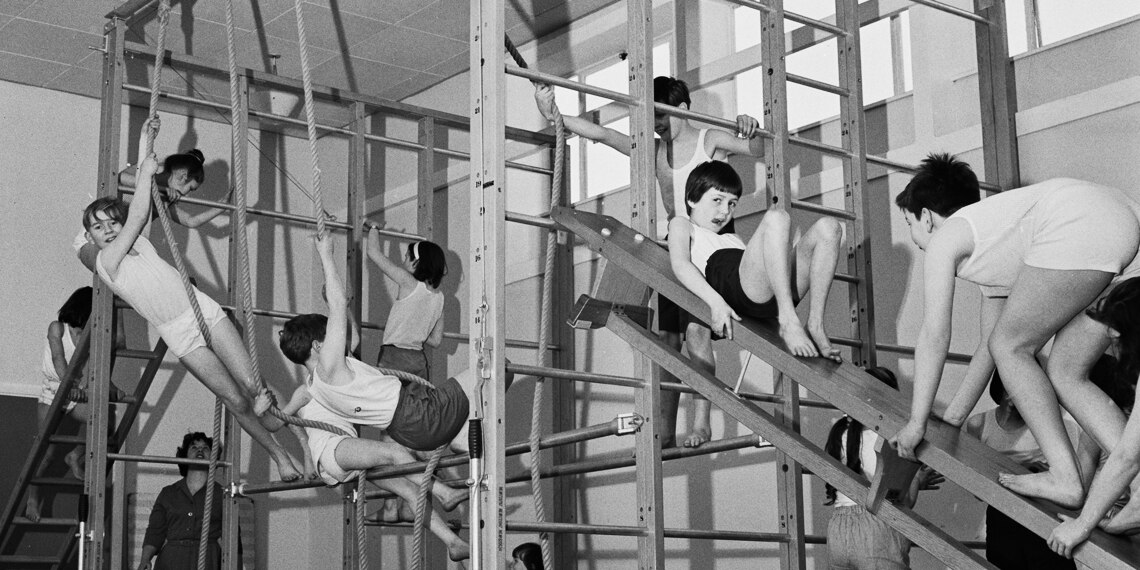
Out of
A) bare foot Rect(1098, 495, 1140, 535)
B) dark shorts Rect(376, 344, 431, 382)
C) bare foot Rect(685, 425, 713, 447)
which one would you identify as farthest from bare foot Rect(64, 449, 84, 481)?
bare foot Rect(1098, 495, 1140, 535)

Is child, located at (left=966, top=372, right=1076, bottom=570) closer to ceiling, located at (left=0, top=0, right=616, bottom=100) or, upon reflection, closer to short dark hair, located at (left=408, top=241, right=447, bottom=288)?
short dark hair, located at (left=408, top=241, right=447, bottom=288)

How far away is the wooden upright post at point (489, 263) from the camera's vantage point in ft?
12.4

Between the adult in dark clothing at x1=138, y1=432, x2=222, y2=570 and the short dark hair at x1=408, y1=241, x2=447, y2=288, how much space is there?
1668 millimetres

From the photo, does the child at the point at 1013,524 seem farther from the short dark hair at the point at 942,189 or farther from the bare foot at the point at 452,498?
the bare foot at the point at 452,498

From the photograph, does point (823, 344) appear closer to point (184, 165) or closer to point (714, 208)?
point (714, 208)

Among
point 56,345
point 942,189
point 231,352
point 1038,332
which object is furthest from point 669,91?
point 56,345

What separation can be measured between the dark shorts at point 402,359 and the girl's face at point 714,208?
2.60 m

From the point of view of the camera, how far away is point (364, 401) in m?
5.09

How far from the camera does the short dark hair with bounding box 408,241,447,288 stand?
649cm

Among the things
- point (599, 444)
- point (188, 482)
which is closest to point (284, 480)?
point (188, 482)

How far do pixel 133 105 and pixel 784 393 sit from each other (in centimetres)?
571

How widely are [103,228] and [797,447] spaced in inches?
141

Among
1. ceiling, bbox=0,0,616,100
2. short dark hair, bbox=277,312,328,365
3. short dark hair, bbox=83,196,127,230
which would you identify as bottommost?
short dark hair, bbox=277,312,328,365

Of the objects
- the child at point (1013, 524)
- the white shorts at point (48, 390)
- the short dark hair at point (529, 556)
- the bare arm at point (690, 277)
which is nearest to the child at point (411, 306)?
the short dark hair at point (529, 556)
